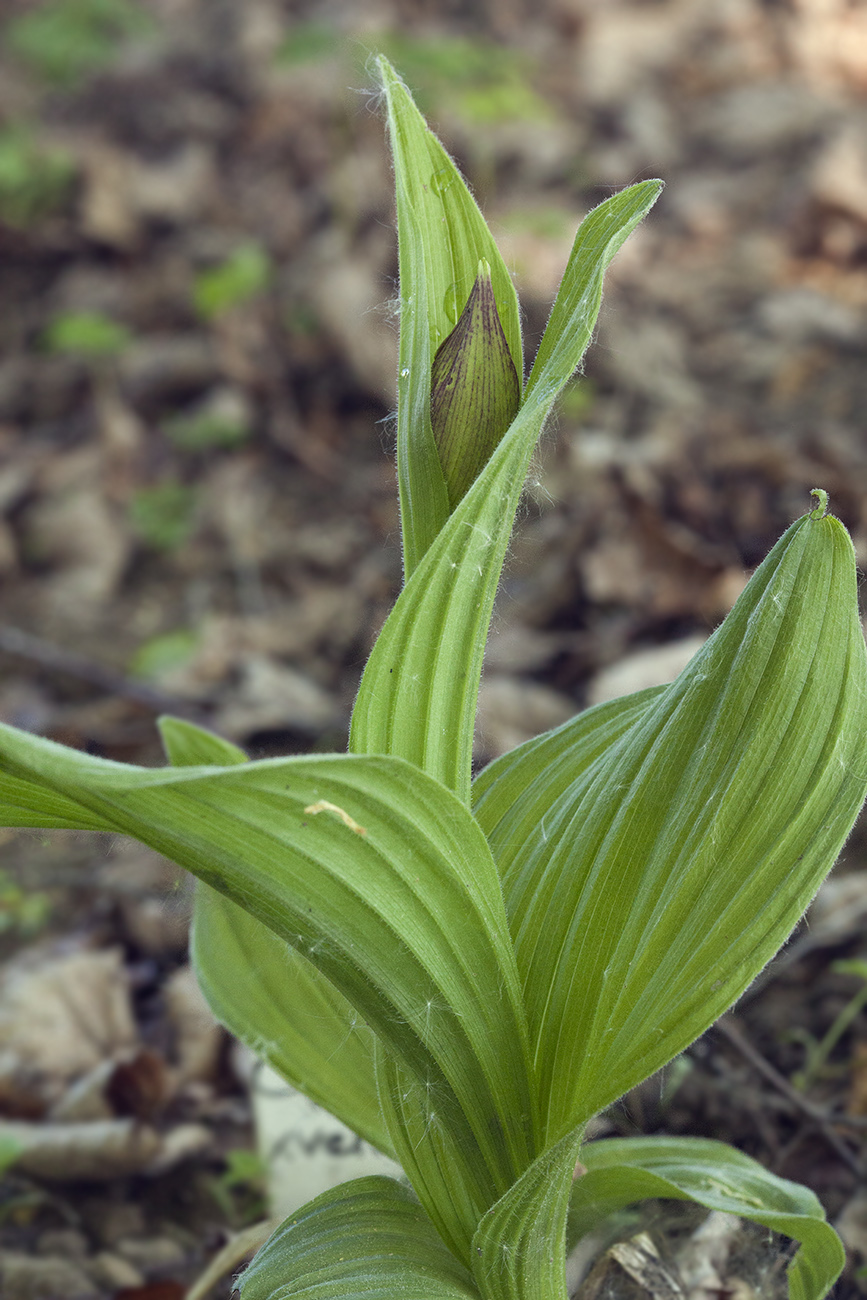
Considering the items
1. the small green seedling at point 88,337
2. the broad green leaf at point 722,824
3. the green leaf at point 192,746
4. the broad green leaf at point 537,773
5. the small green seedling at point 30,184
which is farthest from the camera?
the small green seedling at point 30,184

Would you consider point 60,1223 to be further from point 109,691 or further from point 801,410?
point 801,410

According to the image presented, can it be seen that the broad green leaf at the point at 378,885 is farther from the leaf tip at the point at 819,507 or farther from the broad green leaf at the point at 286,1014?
the leaf tip at the point at 819,507

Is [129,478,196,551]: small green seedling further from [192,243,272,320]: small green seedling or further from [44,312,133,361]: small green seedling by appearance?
[192,243,272,320]: small green seedling

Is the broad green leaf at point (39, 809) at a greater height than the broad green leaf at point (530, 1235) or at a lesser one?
greater

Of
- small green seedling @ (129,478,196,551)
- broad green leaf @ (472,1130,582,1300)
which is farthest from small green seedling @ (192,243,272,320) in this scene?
broad green leaf @ (472,1130,582,1300)

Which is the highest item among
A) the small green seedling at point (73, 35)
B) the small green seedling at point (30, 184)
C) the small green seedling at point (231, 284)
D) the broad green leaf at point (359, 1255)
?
the small green seedling at point (73, 35)

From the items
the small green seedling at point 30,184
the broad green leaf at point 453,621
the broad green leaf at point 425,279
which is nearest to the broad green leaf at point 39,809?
the broad green leaf at point 453,621

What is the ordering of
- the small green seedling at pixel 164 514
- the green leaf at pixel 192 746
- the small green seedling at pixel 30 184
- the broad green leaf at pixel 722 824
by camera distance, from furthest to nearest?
the small green seedling at pixel 30 184, the small green seedling at pixel 164 514, the green leaf at pixel 192 746, the broad green leaf at pixel 722 824
